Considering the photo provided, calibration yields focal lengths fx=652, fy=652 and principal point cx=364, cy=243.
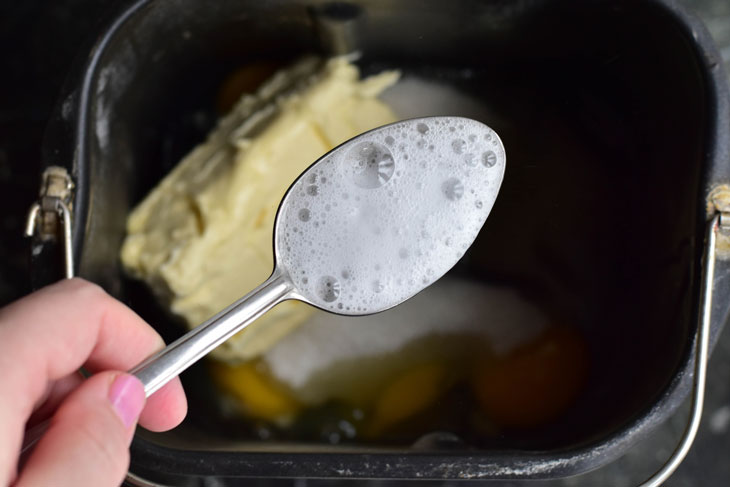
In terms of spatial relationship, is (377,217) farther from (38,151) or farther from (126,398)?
(38,151)

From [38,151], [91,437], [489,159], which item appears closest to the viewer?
[91,437]

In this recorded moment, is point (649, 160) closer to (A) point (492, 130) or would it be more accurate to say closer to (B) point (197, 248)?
(A) point (492, 130)

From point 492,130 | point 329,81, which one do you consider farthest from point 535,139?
point 329,81

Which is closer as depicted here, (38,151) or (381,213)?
(381,213)

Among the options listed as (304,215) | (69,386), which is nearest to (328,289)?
(304,215)

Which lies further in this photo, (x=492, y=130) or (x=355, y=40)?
(x=355, y=40)

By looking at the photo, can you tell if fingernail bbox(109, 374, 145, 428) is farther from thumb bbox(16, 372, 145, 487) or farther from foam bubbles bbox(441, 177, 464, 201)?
foam bubbles bbox(441, 177, 464, 201)

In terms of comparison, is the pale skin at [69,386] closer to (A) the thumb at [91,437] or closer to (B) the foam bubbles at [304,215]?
(A) the thumb at [91,437]
